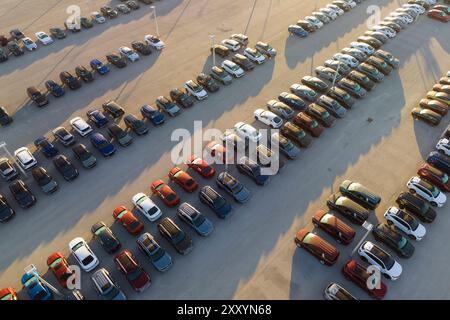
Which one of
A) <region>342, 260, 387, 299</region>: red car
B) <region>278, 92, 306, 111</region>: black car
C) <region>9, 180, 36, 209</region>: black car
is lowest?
<region>9, 180, 36, 209</region>: black car

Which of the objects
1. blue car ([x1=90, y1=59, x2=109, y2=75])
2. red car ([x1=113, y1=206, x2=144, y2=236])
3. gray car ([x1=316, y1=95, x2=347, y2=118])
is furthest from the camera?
blue car ([x1=90, y1=59, x2=109, y2=75])

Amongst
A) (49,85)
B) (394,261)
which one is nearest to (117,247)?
(394,261)

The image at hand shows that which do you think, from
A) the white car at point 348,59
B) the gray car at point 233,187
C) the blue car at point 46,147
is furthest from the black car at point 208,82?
the blue car at point 46,147

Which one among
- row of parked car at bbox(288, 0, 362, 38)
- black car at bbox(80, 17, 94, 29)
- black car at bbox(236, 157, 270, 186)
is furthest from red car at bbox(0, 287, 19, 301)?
row of parked car at bbox(288, 0, 362, 38)

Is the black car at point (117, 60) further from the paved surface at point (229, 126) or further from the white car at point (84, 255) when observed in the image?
the white car at point (84, 255)

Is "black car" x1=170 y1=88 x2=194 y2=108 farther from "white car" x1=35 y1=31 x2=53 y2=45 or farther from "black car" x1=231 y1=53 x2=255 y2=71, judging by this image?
"white car" x1=35 y1=31 x2=53 y2=45
